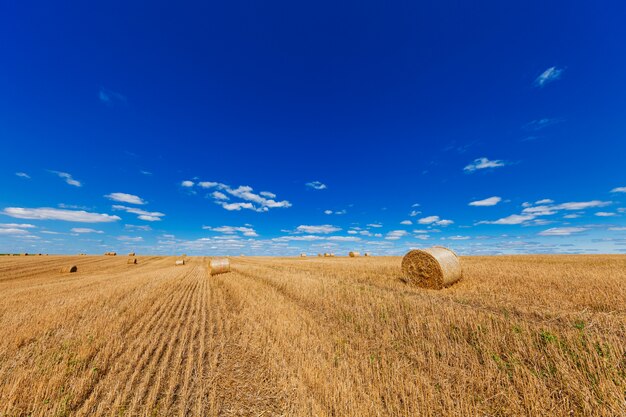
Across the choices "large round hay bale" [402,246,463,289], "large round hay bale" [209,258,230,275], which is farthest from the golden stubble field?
"large round hay bale" [209,258,230,275]

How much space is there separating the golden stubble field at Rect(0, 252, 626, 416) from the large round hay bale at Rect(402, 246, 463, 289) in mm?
2659

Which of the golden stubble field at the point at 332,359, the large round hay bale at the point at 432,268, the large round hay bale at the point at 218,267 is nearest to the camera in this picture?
the golden stubble field at the point at 332,359

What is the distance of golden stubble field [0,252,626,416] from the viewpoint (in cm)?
396

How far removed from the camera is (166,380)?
4863 millimetres

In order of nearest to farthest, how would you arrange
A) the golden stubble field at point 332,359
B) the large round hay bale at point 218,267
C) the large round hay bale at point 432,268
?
the golden stubble field at point 332,359 → the large round hay bale at point 432,268 → the large round hay bale at point 218,267

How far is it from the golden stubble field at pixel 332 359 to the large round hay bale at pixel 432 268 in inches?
105

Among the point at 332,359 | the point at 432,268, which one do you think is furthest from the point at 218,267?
the point at 332,359

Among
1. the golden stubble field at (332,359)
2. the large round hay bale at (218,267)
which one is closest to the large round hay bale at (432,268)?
the golden stubble field at (332,359)

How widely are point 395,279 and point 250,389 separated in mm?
11781

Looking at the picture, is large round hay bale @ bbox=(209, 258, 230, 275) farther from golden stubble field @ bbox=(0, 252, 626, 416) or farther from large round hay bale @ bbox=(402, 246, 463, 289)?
large round hay bale @ bbox=(402, 246, 463, 289)

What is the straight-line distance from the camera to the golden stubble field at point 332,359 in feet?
13.0

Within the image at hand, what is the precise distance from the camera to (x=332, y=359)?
541 centimetres

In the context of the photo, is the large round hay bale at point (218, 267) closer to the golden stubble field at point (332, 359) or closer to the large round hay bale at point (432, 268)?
the golden stubble field at point (332, 359)

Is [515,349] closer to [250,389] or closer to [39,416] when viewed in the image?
[250,389]
